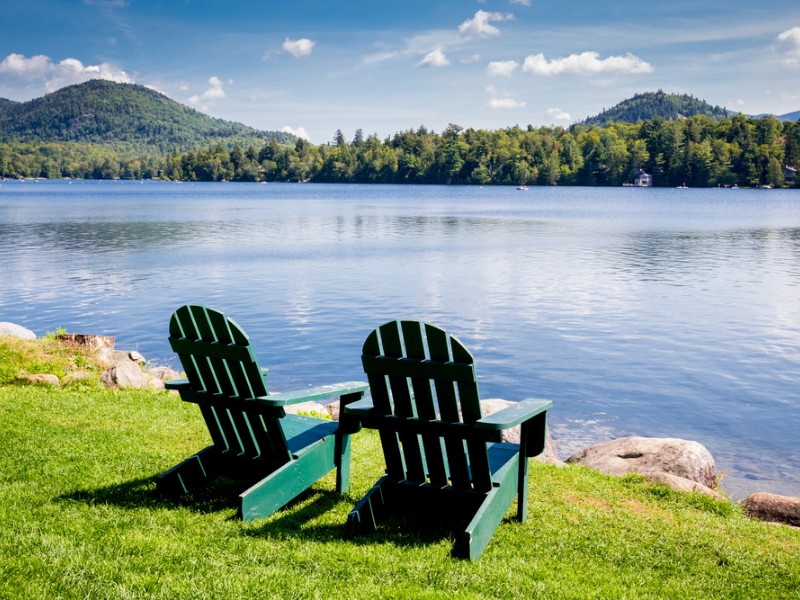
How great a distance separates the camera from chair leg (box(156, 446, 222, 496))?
607 cm

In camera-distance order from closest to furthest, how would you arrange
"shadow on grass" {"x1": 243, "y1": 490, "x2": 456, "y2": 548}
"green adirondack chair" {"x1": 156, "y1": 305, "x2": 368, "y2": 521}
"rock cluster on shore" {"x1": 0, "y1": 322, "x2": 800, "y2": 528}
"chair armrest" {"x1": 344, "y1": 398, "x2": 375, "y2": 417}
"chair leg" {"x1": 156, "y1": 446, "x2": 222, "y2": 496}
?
"shadow on grass" {"x1": 243, "y1": 490, "x2": 456, "y2": 548}, "chair armrest" {"x1": 344, "y1": 398, "x2": 375, "y2": 417}, "green adirondack chair" {"x1": 156, "y1": 305, "x2": 368, "y2": 521}, "chair leg" {"x1": 156, "y1": 446, "x2": 222, "y2": 496}, "rock cluster on shore" {"x1": 0, "y1": 322, "x2": 800, "y2": 528}

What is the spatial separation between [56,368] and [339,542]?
838cm

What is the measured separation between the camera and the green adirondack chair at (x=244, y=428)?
559 cm

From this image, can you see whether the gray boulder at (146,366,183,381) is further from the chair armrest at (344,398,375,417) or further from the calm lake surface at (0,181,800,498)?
the chair armrest at (344,398,375,417)

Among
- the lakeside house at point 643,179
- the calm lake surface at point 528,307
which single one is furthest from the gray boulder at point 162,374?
the lakeside house at point 643,179

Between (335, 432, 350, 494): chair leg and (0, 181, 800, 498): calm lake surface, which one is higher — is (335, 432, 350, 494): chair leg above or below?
above

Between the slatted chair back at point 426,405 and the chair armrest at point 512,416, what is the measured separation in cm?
10

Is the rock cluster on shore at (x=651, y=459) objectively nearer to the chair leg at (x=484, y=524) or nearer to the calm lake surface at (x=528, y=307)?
the calm lake surface at (x=528, y=307)

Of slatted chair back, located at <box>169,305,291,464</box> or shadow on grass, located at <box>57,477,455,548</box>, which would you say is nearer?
shadow on grass, located at <box>57,477,455,548</box>

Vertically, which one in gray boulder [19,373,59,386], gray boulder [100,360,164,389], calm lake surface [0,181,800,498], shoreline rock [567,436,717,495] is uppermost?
gray boulder [19,373,59,386]

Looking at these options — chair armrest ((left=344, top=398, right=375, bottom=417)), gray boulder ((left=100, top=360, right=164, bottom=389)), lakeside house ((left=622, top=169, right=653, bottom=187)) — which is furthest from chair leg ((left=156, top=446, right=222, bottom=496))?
lakeside house ((left=622, top=169, right=653, bottom=187))

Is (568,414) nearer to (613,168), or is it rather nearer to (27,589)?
(27,589)

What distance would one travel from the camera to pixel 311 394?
5.82 metres

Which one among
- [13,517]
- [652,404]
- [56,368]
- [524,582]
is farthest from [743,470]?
[56,368]
